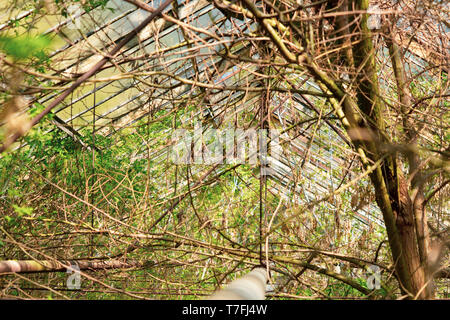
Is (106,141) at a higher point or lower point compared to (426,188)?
higher

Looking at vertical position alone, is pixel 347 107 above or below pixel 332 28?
below

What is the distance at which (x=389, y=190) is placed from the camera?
7.64 feet

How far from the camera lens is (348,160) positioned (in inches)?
114

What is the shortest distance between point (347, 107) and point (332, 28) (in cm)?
43

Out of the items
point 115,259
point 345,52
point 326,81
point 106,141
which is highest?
point 106,141
